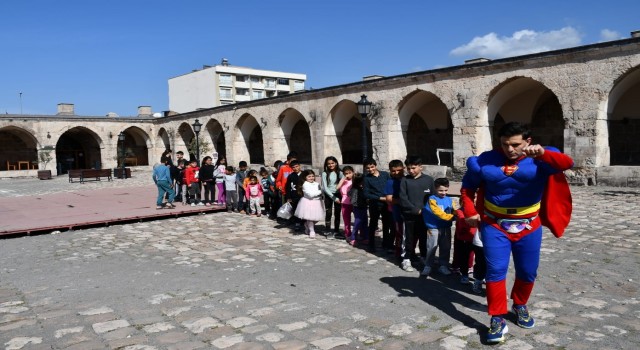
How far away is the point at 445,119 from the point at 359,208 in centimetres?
1649

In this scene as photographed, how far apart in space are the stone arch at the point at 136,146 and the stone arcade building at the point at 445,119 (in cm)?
223

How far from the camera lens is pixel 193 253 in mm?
7402

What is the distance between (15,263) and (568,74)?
1412cm

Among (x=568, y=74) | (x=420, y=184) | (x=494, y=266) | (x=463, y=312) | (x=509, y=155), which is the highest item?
(x=568, y=74)

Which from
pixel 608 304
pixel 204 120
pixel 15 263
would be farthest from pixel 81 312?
pixel 204 120

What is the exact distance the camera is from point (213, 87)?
62969 mm

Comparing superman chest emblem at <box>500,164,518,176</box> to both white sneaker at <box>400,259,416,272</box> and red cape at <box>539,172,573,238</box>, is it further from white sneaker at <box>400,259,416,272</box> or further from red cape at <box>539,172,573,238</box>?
white sneaker at <box>400,259,416,272</box>

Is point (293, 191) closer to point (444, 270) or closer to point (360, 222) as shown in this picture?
point (360, 222)

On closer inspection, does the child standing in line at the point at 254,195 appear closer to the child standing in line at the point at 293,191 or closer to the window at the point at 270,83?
the child standing in line at the point at 293,191

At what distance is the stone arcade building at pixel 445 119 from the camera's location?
1377 cm

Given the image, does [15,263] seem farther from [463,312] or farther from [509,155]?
[509,155]

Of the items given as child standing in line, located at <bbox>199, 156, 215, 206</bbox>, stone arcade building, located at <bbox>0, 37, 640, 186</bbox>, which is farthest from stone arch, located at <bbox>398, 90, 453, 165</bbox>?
child standing in line, located at <bbox>199, 156, 215, 206</bbox>

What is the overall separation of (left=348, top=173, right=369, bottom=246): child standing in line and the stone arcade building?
30.5ft

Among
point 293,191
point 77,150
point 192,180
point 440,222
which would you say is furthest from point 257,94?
point 440,222
